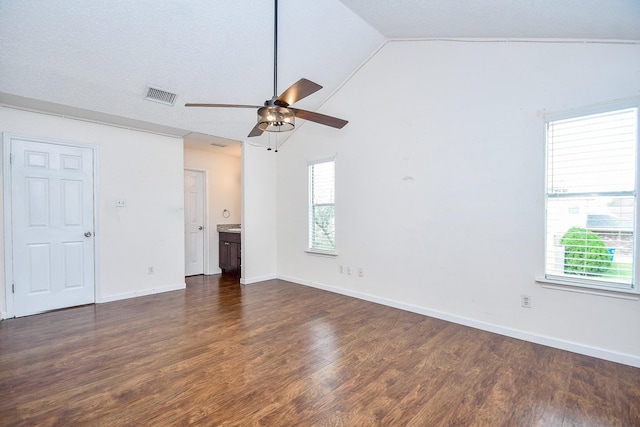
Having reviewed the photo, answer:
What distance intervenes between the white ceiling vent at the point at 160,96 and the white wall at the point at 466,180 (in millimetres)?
2233

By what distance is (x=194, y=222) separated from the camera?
234 inches

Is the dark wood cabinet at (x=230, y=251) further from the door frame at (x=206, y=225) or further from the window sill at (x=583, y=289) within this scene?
the window sill at (x=583, y=289)

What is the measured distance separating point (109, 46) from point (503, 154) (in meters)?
4.23

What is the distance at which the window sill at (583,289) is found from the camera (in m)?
2.50

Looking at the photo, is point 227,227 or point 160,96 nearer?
point 160,96

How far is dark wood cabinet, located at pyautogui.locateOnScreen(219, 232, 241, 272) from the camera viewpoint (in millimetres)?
5703

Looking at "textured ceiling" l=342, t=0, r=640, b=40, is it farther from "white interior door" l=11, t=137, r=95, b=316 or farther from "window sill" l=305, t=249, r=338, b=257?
"white interior door" l=11, t=137, r=95, b=316

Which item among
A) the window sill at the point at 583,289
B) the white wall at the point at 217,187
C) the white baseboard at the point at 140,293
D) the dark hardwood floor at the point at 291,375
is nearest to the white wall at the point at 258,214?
the white baseboard at the point at 140,293

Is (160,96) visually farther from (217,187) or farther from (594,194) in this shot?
(594,194)

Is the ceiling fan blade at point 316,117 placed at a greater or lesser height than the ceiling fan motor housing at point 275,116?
greater

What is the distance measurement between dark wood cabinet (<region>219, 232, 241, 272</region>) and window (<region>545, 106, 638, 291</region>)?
473 cm

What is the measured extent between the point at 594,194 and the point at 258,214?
15.0ft

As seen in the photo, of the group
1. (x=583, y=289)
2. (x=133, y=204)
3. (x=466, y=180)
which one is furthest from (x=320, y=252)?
(x=583, y=289)

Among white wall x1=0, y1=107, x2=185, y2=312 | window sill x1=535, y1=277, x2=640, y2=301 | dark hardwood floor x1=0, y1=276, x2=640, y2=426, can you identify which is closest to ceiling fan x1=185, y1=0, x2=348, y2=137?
dark hardwood floor x1=0, y1=276, x2=640, y2=426
